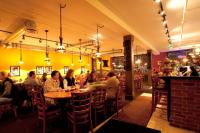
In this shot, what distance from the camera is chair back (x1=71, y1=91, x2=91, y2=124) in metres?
2.88

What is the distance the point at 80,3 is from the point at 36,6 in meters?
1.24

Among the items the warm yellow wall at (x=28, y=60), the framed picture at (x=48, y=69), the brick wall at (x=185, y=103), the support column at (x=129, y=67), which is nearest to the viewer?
the brick wall at (x=185, y=103)

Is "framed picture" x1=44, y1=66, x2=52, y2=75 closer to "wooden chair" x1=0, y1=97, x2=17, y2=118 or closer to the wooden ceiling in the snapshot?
the wooden ceiling

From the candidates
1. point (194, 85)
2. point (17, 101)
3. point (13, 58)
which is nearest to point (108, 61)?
point (13, 58)

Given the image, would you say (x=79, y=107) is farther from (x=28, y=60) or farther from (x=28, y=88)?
(x=28, y=60)

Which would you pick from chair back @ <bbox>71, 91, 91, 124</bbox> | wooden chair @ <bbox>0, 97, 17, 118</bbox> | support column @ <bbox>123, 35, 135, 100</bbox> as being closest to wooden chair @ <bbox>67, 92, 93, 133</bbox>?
chair back @ <bbox>71, 91, 91, 124</bbox>

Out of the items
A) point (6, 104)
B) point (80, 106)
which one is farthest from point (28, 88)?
point (80, 106)

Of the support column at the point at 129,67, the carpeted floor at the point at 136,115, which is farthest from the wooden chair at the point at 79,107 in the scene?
the support column at the point at 129,67

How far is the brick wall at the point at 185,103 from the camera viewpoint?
3.01 meters

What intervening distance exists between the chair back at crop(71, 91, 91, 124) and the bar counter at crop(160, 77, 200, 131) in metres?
2.15

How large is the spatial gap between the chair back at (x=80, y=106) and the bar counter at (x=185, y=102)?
2.15 m

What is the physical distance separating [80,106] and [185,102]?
2492 millimetres

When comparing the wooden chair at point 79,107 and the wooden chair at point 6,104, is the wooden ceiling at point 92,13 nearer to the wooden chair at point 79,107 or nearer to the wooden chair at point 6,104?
the wooden chair at point 79,107

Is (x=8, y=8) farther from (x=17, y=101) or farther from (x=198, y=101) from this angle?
(x=198, y=101)
